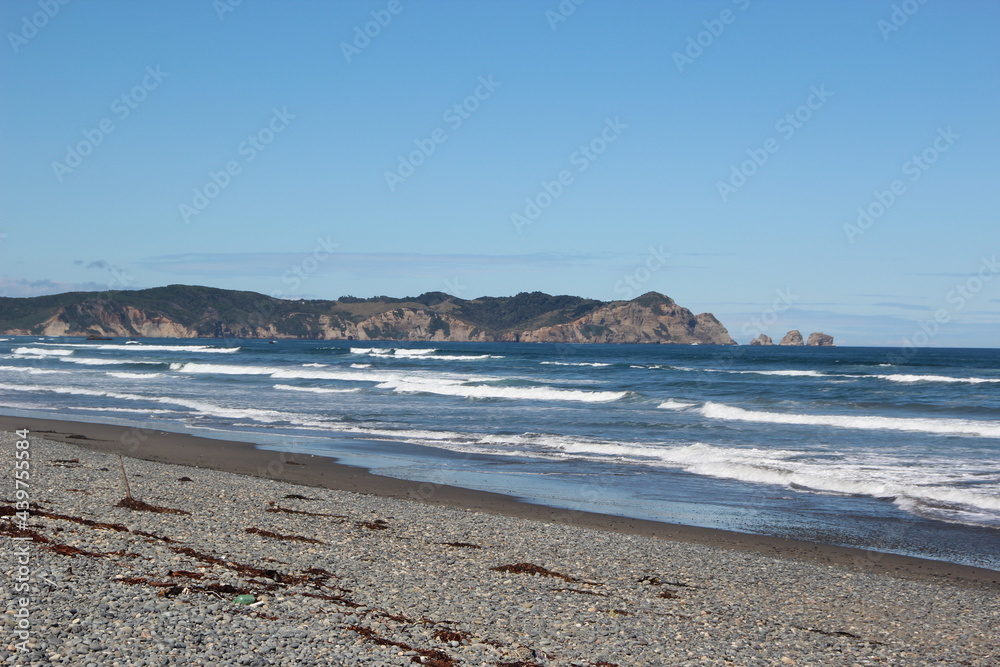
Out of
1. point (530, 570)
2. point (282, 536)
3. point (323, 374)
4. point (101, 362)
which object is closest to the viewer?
point (530, 570)

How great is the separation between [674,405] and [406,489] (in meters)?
18.9

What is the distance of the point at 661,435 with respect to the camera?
70.0 feet

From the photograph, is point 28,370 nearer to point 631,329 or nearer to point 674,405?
A: point 674,405

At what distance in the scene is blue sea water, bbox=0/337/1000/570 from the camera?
39.9 ft

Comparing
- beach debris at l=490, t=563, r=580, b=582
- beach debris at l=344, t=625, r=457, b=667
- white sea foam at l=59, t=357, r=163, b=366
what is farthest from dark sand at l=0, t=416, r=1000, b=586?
white sea foam at l=59, t=357, r=163, b=366

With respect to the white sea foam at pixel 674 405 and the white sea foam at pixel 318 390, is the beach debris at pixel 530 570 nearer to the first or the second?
the white sea foam at pixel 674 405

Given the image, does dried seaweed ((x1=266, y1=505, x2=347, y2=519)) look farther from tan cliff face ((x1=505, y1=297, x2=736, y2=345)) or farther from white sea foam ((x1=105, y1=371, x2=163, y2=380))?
tan cliff face ((x1=505, y1=297, x2=736, y2=345))

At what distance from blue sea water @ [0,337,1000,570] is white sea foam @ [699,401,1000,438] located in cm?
11

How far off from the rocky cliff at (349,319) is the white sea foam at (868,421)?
141221mm

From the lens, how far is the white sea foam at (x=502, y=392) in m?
33.7

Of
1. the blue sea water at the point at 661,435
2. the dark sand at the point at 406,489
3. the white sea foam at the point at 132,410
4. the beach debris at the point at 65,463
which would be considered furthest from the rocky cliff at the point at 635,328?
the beach debris at the point at 65,463

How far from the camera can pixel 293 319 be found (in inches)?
7210

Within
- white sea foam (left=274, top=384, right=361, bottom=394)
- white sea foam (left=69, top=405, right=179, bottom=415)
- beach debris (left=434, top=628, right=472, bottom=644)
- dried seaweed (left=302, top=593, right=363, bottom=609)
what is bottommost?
white sea foam (left=69, top=405, right=179, bottom=415)

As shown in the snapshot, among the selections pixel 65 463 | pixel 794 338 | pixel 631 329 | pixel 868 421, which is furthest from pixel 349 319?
pixel 65 463
